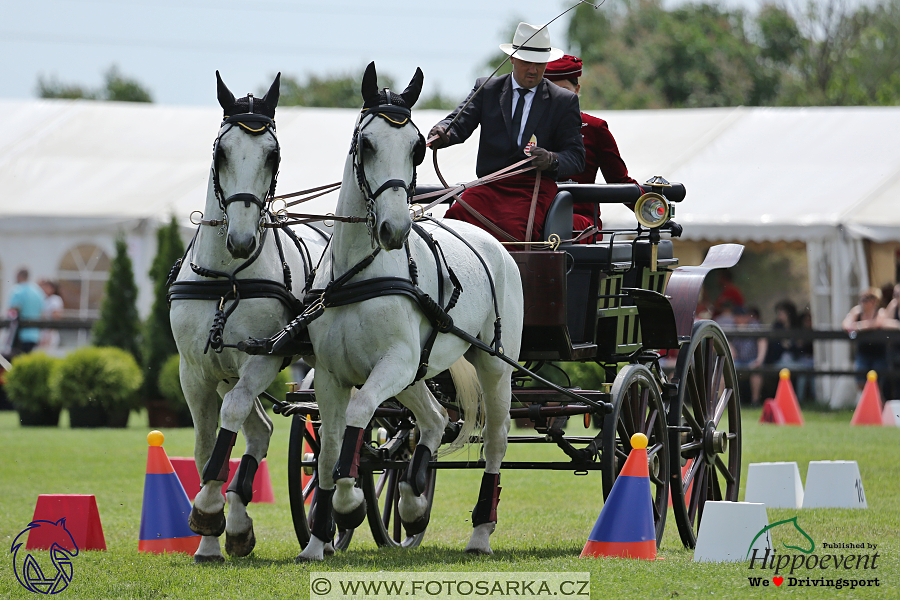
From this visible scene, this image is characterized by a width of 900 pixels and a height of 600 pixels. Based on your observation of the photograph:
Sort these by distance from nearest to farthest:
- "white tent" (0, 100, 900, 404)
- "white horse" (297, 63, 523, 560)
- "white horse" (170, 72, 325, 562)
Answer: "white horse" (297, 63, 523, 560), "white horse" (170, 72, 325, 562), "white tent" (0, 100, 900, 404)

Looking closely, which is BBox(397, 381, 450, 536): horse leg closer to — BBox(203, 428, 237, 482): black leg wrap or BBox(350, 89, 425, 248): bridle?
BBox(203, 428, 237, 482): black leg wrap

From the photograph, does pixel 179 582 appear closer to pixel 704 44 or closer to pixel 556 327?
pixel 556 327

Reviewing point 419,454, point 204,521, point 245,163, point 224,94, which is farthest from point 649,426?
point 224,94

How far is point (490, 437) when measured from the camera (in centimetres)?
614

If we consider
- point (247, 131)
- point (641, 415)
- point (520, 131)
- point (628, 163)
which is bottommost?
point (641, 415)

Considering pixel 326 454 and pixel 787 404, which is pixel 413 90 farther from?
pixel 787 404

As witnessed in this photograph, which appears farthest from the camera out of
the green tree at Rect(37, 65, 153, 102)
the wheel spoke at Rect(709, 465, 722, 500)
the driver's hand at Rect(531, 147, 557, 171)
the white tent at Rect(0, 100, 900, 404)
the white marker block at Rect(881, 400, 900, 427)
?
the green tree at Rect(37, 65, 153, 102)

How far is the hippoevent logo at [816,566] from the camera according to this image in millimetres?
4879

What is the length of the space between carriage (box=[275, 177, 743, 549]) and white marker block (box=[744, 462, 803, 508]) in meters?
0.75

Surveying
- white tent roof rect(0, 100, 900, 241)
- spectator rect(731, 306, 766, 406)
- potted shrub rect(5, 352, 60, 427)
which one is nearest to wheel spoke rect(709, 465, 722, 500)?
white tent roof rect(0, 100, 900, 241)

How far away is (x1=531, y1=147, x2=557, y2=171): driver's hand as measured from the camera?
6.25 metres

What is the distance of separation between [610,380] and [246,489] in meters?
2.39

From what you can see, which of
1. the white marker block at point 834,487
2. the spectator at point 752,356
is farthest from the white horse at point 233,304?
the spectator at point 752,356

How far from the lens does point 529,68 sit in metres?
6.62
